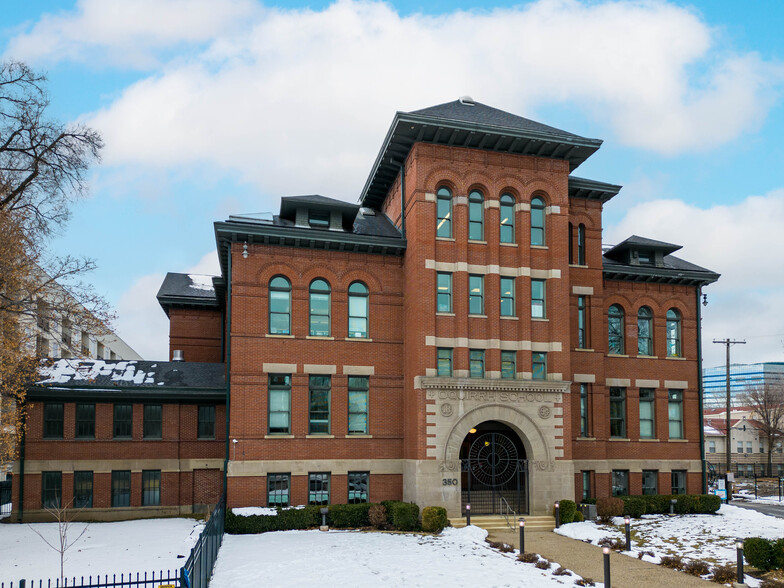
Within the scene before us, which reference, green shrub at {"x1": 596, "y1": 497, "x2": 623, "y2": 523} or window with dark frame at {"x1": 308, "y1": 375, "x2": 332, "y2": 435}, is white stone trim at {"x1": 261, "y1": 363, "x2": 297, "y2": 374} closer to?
window with dark frame at {"x1": 308, "y1": 375, "x2": 332, "y2": 435}

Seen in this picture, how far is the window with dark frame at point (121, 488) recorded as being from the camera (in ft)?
99.6

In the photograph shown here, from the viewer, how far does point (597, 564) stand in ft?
67.4

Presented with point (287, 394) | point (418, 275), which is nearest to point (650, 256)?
point (418, 275)

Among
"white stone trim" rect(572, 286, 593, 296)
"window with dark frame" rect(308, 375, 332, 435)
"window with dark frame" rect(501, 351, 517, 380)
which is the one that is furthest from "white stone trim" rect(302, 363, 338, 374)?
"white stone trim" rect(572, 286, 593, 296)

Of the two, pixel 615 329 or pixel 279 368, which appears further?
pixel 615 329

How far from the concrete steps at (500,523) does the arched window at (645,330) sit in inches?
450

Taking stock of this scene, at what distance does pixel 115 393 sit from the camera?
1206 inches

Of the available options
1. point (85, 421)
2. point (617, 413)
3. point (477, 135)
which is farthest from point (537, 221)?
point (85, 421)

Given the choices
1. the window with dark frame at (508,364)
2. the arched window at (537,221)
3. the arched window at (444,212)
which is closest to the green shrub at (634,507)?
the window with dark frame at (508,364)

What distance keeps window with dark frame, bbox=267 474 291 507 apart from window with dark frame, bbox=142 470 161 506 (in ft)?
19.9

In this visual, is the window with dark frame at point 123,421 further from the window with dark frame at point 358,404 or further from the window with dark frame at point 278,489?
the window with dark frame at point 358,404

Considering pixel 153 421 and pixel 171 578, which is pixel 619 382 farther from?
pixel 171 578

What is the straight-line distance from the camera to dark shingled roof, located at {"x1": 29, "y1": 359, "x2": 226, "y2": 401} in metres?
30.2

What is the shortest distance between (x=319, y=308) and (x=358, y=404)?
4419mm
